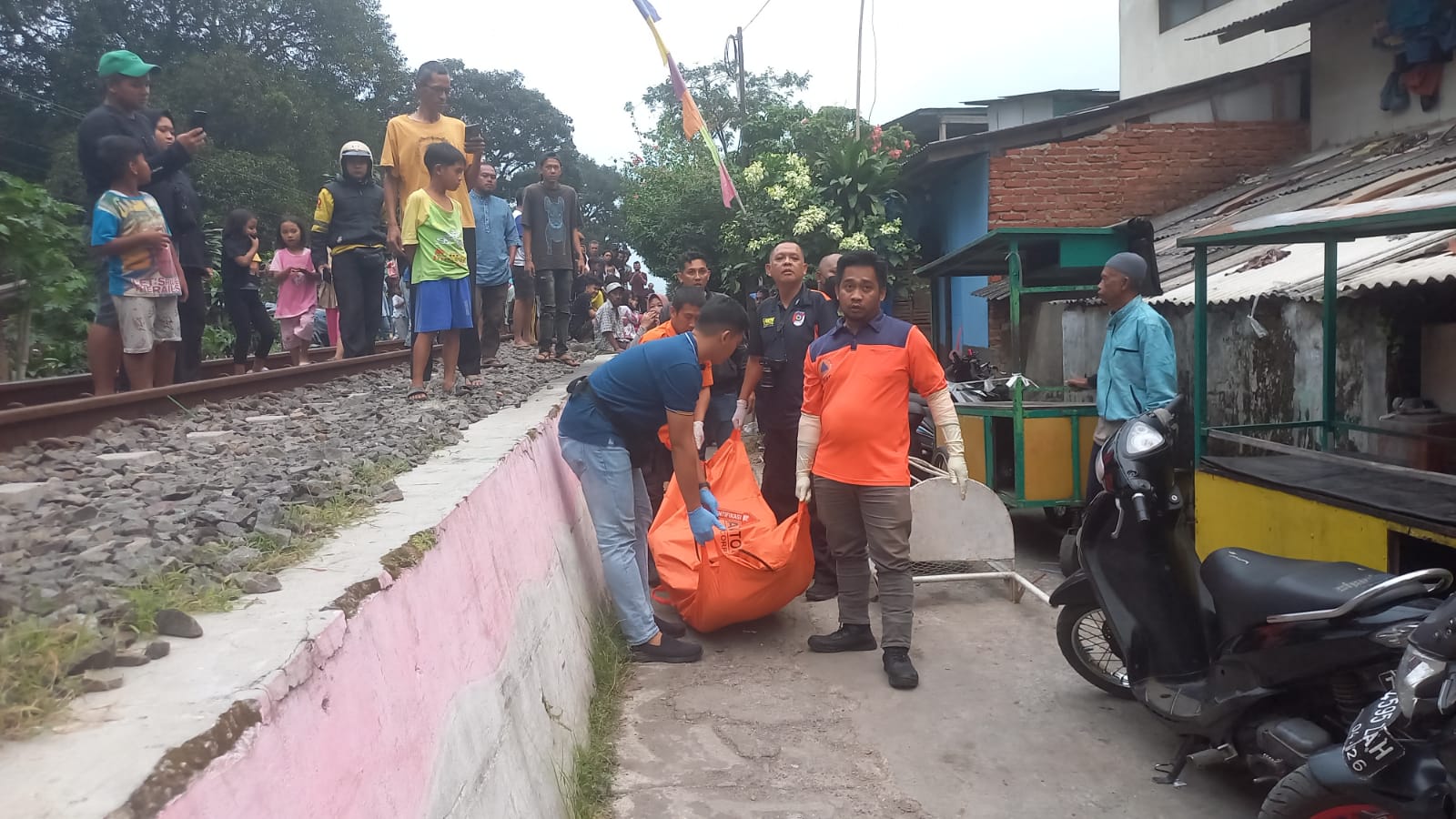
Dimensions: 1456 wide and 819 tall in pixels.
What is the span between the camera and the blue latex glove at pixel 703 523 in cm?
428

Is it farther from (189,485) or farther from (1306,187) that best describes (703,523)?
(1306,187)

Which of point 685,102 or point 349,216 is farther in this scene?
point 685,102

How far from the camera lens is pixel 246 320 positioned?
808 cm

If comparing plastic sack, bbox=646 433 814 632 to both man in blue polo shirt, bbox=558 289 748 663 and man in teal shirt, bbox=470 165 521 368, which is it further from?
man in teal shirt, bbox=470 165 521 368

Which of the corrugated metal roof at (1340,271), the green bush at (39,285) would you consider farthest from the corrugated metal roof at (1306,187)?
the green bush at (39,285)

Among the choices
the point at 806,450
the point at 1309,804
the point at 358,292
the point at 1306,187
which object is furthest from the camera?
the point at 1306,187

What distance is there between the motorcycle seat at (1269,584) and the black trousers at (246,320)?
718 cm

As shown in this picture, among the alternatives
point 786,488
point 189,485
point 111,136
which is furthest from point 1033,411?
point 111,136

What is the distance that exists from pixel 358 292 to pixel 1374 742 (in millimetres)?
6688

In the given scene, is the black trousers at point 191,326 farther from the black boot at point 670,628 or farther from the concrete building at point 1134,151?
the concrete building at point 1134,151

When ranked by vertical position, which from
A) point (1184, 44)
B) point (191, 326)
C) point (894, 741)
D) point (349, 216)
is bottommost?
point (894, 741)

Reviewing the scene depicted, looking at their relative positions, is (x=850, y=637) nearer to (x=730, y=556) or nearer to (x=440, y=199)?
(x=730, y=556)

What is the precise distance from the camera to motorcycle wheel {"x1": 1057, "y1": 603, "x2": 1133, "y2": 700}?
4195 millimetres

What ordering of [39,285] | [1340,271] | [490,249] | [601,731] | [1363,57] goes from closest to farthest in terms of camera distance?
[601,731], [1340,271], [490,249], [39,285], [1363,57]
